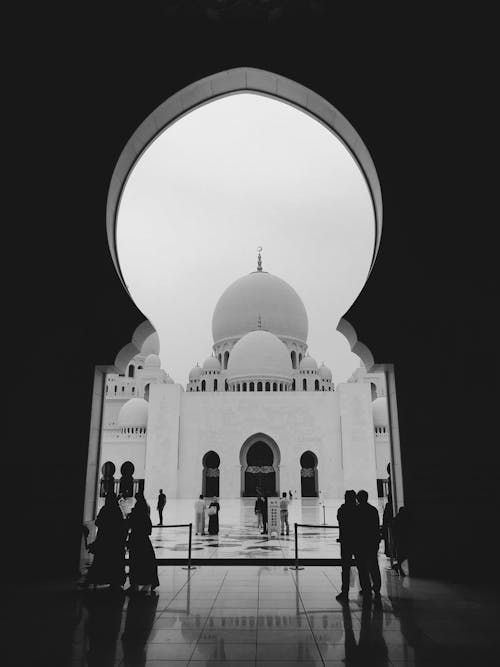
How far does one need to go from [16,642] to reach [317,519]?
1189 cm

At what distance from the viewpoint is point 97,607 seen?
4.27m

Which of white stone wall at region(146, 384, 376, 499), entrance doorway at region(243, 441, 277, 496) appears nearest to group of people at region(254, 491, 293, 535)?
white stone wall at region(146, 384, 376, 499)

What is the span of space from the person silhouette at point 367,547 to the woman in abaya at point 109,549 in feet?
7.33

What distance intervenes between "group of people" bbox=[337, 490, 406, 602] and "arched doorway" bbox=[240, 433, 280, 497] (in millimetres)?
21418

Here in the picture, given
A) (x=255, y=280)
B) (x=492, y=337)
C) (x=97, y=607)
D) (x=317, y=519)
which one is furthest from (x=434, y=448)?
(x=255, y=280)

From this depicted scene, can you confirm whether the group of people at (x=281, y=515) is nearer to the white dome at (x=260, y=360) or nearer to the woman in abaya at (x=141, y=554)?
the woman in abaya at (x=141, y=554)

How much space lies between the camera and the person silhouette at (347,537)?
4.71 meters

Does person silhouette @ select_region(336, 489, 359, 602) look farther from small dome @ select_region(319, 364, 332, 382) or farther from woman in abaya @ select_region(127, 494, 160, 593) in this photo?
small dome @ select_region(319, 364, 332, 382)

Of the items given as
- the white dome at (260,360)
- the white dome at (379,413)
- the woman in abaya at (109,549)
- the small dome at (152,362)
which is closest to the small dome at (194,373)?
the small dome at (152,362)

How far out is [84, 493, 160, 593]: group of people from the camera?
477 centimetres

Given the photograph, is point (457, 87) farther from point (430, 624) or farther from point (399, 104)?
point (430, 624)

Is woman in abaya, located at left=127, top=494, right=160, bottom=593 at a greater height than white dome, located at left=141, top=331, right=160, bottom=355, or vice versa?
white dome, located at left=141, top=331, right=160, bottom=355

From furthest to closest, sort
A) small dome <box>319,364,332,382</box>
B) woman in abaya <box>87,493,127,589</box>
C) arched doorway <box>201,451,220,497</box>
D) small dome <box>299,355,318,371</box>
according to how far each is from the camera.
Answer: small dome <box>319,364,332,382</box> < small dome <box>299,355,318,371</box> < arched doorway <box>201,451,220,497</box> < woman in abaya <box>87,493,127,589</box>

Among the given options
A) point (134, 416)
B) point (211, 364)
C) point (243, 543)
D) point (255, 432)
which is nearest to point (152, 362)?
point (211, 364)
